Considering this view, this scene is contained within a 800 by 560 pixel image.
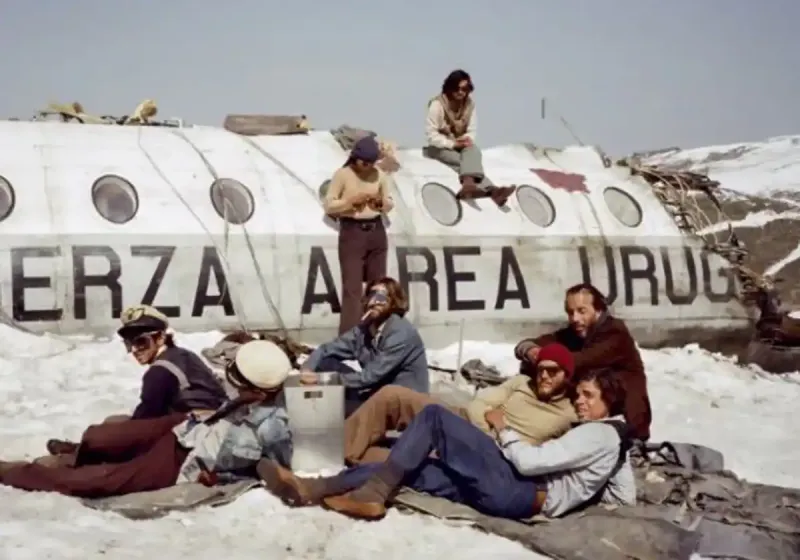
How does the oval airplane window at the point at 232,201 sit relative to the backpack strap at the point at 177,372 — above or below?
above

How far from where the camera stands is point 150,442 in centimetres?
598

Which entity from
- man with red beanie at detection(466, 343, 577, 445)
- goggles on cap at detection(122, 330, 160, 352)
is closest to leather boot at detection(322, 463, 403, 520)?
man with red beanie at detection(466, 343, 577, 445)

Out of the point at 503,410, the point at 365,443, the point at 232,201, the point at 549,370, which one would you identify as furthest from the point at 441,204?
the point at 549,370

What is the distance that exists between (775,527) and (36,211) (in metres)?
7.02

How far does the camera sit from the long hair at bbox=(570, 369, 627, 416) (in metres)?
5.84

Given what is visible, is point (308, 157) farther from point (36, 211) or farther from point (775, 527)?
point (775, 527)

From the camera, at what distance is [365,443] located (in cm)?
648

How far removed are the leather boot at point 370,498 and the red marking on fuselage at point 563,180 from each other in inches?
298

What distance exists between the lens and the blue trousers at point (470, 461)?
222 inches

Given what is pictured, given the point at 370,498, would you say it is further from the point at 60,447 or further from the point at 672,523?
the point at 60,447

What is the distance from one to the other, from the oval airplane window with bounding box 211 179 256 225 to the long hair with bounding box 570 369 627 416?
4709 millimetres

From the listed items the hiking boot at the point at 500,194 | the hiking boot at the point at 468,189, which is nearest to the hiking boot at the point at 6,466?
the hiking boot at the point at 468,189

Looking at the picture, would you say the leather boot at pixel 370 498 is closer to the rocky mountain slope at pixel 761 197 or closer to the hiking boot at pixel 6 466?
the hiking boot at pixel 6 466

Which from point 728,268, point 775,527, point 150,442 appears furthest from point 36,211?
point 728,268
